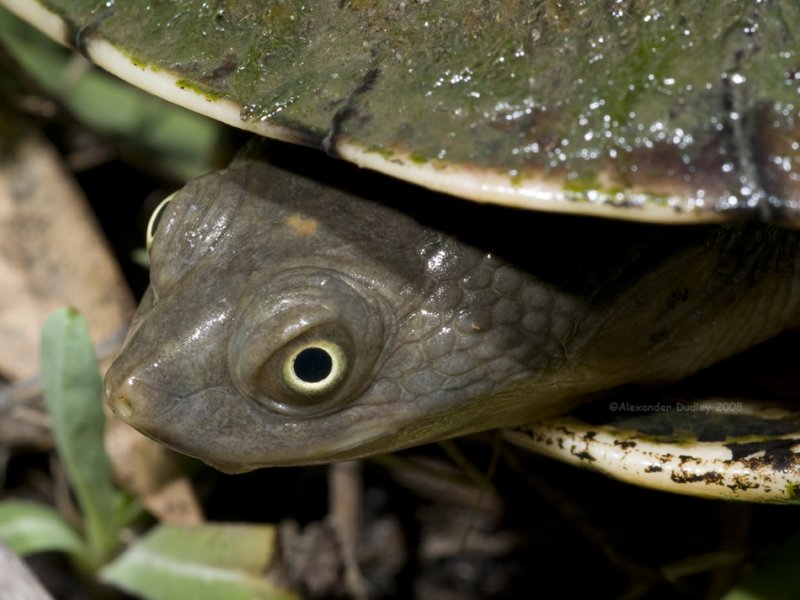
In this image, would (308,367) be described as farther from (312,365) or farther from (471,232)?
(471,232)

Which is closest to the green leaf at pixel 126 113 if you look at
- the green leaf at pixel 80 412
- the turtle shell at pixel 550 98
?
the green leaf at pixel 80 412

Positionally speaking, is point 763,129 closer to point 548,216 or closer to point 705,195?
point 705,195

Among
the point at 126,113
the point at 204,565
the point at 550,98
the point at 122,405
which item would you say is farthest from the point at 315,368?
the point at 126,113

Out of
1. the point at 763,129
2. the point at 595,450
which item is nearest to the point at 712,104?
the point at 763,129

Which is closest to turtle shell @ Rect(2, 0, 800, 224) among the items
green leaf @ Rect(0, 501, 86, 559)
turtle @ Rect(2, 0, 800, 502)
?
turtle @ Rect(2, 0, 800, 502)

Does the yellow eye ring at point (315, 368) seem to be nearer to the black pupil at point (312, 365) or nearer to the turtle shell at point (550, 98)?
the black pupil at point (312, 365)
